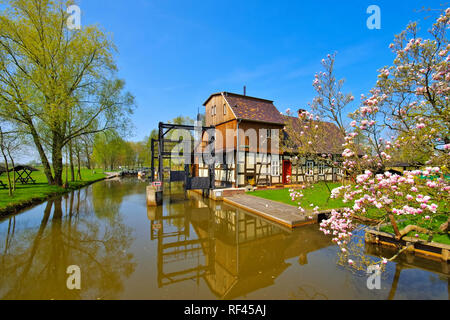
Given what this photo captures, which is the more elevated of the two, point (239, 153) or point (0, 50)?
point (0, 50)

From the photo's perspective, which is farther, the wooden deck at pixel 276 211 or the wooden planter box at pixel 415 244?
the wooden deck at pixel 276 211

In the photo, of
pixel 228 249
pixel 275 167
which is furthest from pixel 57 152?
pixel 275 167

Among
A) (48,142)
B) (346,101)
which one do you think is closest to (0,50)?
(48,142)

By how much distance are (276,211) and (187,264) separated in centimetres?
535

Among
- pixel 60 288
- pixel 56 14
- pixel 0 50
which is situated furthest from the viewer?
pixel 56 14

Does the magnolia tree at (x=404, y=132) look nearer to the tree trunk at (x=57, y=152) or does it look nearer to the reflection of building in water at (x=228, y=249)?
the reflection of building in water at (x=228, y=249)

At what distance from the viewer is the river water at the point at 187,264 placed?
3.80 metres

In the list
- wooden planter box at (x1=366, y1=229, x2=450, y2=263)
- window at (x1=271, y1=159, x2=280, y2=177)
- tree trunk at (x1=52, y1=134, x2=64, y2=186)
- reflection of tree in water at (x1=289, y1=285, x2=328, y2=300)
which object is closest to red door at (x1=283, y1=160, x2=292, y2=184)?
window at (x1=271, y1=159, x2=280, y2=177)

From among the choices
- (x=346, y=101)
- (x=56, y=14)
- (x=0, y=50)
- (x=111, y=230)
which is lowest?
(x=111, y=230)

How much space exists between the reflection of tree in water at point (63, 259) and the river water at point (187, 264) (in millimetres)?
22

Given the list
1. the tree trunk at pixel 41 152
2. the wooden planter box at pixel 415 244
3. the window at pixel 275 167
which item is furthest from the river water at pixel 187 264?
the tree trunk at pixel 41 152

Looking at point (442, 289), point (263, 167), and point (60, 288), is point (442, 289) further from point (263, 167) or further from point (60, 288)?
point (263, 167)
